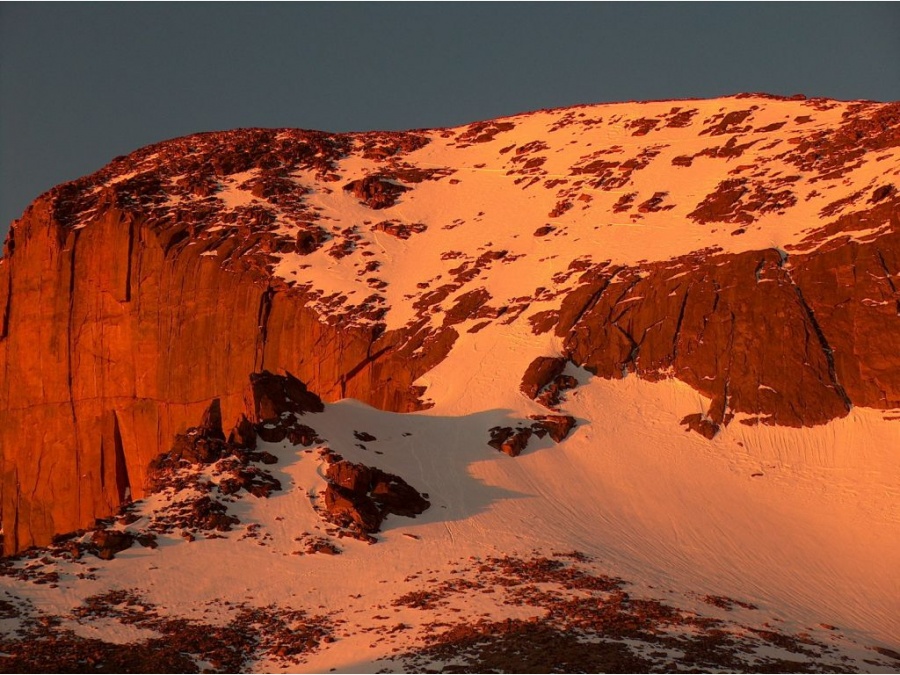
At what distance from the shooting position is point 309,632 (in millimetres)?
28000

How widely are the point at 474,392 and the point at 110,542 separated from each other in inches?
805

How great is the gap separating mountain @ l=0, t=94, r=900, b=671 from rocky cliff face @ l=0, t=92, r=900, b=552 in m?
0.20

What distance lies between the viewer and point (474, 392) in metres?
48.6

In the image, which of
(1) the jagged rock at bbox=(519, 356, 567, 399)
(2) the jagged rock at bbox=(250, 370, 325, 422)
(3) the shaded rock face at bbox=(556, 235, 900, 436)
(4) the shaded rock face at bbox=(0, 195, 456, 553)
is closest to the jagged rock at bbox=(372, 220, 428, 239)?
(4) the shaded rock face at bbox=(0, 195, 456, 553)

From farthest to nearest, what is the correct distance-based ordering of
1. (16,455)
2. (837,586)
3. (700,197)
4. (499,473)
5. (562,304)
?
(16,455)
(700,197)
(562,304)
(499,473)
(837,586)

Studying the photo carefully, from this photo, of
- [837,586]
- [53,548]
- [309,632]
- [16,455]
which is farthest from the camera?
[16,455]

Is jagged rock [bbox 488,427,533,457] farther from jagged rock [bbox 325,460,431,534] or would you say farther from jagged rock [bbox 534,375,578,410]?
jagged rock [bbox 325,460,431,534]

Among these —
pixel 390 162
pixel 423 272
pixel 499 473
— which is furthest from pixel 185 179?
pixel 499 473

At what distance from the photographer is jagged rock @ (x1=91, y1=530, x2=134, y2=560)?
3198 centimetres

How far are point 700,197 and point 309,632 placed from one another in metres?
38.5

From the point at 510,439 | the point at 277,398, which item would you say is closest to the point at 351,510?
the point at 277,398

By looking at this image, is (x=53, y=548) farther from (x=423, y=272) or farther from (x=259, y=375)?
(x=423, y=272)

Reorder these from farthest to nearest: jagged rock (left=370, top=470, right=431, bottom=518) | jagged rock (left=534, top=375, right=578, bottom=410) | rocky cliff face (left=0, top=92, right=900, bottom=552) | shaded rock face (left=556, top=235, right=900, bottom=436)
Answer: rocky cliff face (left=0, top=92, right=900, bottom=552), jagged rock (left=534, top=375, right=578, bottom=410), shaded rock face (left=556, top=235, right=900, bottom=436), jagged rock (left=370, top=470, right=431, bottom=518)

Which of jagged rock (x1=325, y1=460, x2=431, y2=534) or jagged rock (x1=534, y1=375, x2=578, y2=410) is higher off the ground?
jagged rock (x1=534, y1=375, x2=578, y2=410)
